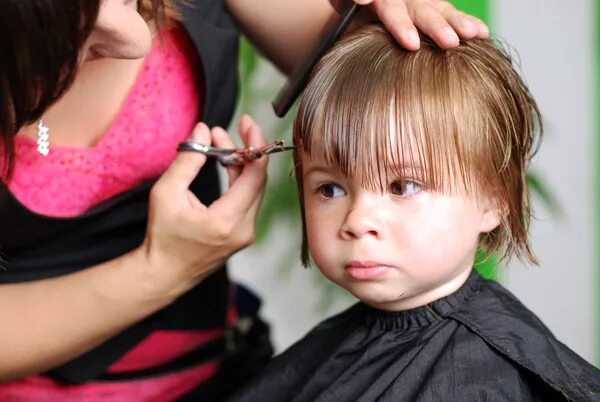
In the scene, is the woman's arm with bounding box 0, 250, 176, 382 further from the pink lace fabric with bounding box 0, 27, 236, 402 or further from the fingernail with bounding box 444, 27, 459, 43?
the fingernail with bounding box 444, 27, 459, 43

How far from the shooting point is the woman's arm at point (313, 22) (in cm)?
89

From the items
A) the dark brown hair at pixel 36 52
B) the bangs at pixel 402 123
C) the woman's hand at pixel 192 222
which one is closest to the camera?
the dark brown hair at pixel 36 52

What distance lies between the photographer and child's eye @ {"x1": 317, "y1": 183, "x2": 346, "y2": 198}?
0.89m

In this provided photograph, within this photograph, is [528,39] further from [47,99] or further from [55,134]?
[47,99]

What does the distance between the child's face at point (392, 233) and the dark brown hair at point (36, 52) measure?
270mm

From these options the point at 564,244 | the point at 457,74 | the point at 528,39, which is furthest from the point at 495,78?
the point at 564,244

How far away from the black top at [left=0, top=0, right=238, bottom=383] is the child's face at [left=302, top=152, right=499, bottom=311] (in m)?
0.26

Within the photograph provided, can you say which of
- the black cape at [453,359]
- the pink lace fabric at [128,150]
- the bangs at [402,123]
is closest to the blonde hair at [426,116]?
the bangs at [402,123]

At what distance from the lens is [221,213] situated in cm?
97

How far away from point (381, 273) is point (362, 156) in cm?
12

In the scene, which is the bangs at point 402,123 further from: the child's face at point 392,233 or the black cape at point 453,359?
the black cape at point 453,359

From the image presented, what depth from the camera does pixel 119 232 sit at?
3.58 ft

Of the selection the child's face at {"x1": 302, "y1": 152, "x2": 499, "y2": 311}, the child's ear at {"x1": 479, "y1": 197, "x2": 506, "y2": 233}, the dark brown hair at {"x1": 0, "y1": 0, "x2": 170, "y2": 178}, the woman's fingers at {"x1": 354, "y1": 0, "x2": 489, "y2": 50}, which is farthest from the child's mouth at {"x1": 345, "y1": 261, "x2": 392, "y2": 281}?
the dark brown hair at {"x1": 0, "y1": 0, "x2": 170, "y2": 178}

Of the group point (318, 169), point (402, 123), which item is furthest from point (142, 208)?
point (402, 123)
